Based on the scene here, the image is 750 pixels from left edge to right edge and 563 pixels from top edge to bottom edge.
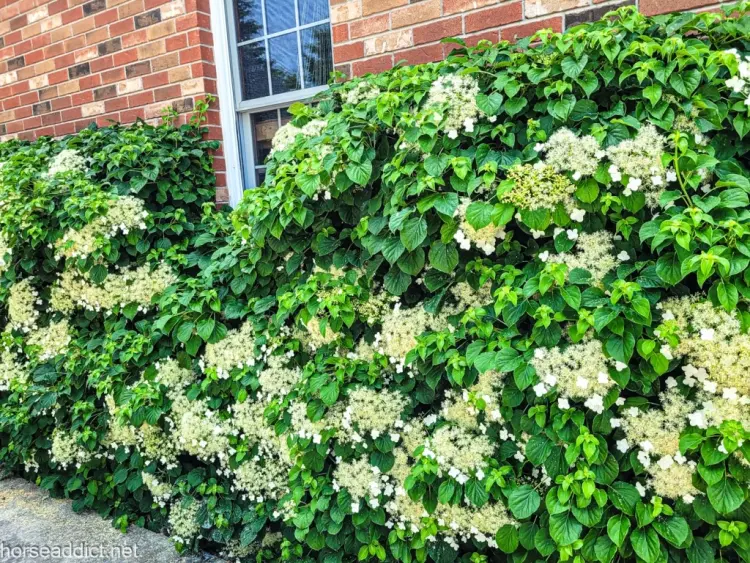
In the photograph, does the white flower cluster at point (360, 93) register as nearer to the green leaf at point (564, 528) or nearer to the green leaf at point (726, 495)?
the green leaf at point (564, 528)

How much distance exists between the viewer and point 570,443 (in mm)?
1669

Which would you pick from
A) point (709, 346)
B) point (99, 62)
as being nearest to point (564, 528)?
point (709, 346)

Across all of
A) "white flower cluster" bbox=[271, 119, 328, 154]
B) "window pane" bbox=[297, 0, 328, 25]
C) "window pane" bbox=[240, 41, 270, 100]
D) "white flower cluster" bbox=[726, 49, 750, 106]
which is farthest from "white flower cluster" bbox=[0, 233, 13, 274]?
"white flower cluster" bbox=[726, 49, 750, 106]

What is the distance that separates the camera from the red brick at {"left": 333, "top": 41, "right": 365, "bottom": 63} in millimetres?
2758

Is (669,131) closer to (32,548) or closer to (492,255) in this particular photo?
(492,255)

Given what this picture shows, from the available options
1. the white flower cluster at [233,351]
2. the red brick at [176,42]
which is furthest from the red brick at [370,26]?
the white flower cluster at [233,351]

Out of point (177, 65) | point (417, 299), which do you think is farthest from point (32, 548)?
point (177, 65)

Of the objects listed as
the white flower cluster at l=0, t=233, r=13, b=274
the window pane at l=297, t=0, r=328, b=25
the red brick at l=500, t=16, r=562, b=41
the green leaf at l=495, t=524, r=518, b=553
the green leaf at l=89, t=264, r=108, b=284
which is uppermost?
the window pane at l=297, t=0, r=328, b=25

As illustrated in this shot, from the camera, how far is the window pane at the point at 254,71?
3.47 metres

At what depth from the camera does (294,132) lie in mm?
2504

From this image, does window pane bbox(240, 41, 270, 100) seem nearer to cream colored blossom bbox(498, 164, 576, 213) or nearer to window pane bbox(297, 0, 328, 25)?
window pane bbox(297, 0, 328, 25)

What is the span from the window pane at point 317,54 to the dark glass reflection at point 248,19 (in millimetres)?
367

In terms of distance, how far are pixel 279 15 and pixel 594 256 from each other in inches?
100.0

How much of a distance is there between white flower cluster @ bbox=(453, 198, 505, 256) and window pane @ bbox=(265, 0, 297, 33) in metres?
2.08
